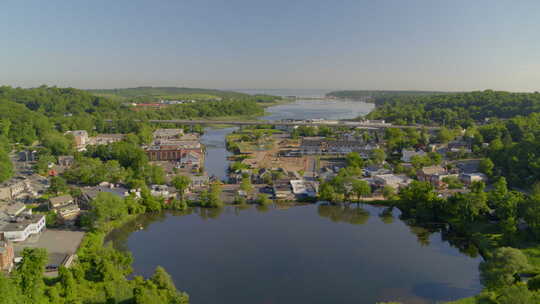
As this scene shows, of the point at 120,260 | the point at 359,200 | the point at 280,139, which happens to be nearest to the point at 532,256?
the point at 359,200

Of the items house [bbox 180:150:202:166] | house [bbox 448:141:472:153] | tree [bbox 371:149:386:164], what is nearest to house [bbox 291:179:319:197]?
tree [bbox 371:149:386:164]

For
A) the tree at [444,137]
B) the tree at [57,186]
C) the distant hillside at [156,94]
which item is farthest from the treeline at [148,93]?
the tree at [57,186]

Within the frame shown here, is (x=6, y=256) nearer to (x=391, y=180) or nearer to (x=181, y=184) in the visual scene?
(x=181, y=184)

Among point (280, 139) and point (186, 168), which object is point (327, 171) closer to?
point (186, 168)

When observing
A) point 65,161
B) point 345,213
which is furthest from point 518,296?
point 65,161

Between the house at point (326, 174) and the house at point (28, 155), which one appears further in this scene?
the house at point (28, 155)

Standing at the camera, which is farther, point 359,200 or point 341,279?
point 359,200

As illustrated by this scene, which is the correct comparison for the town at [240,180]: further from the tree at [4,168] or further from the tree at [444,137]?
the tree at [4,168]
